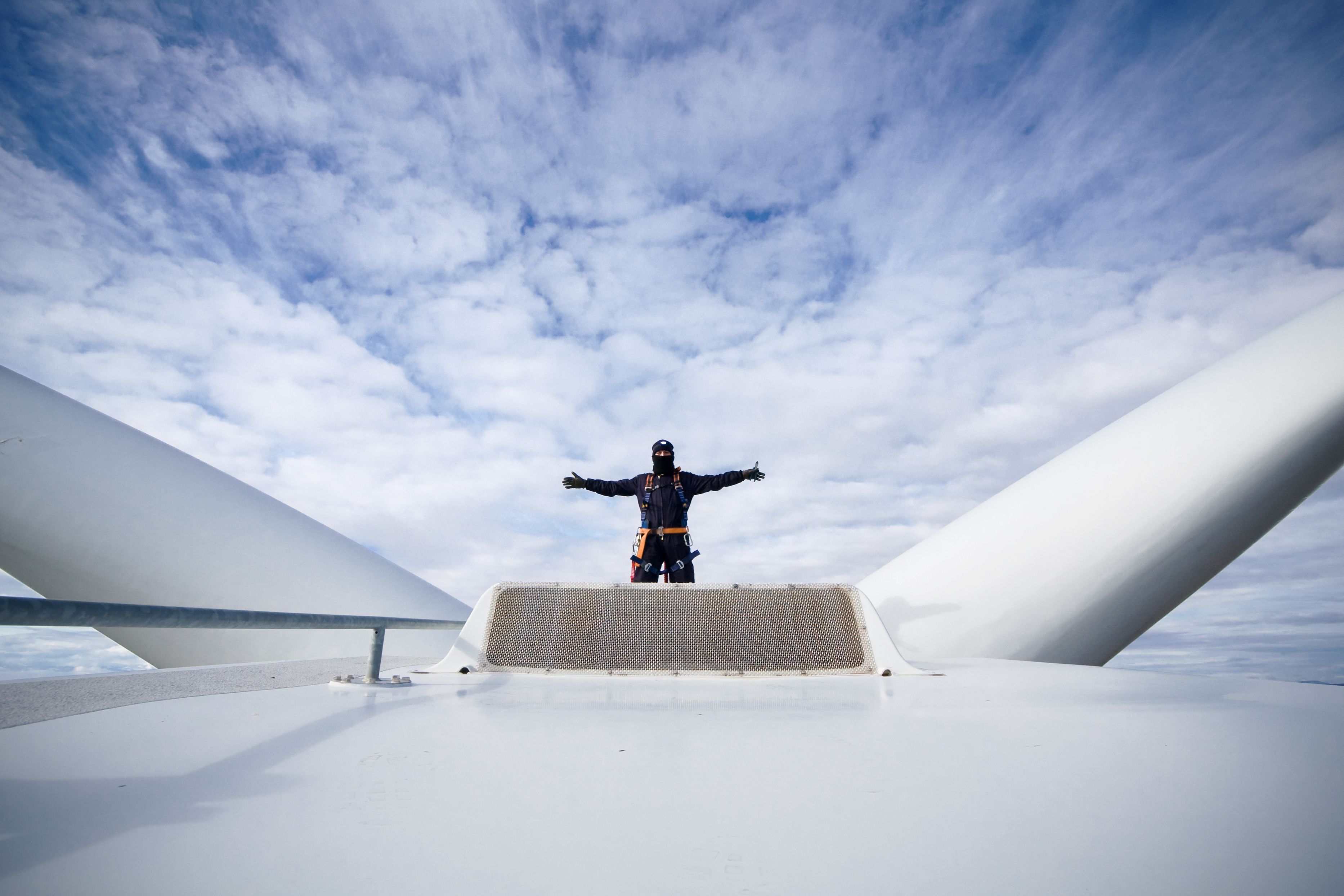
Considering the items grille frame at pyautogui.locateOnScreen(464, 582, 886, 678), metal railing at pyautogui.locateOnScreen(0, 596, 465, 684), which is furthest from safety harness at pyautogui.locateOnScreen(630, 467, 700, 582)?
metal railing at pyautogui.locateOnScreen(0, 596, 465, 684)

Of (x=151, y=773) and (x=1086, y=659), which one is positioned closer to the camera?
(x=151, y=773)

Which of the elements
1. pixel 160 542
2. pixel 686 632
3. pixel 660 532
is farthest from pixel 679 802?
pixel 160 542

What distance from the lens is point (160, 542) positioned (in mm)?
5676

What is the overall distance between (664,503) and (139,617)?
427 centimetres

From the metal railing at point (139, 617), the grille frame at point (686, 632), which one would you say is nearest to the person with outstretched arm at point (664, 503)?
the grille frame at point (686, 632)

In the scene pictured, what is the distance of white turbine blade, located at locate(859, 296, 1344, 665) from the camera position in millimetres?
5496

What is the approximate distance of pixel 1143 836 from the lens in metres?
0.83

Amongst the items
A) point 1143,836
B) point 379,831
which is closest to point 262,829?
point 379,831

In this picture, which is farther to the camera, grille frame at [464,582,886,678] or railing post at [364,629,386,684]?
grille frame at [464,582,886,678]

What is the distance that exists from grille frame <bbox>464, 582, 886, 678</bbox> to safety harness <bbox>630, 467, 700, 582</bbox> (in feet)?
5.79

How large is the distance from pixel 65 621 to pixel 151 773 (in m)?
0.34

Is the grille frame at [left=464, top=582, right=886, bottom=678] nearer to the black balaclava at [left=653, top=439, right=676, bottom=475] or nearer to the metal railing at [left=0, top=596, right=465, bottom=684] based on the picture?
the metal railing at [left=0, top=596, right=465, bottom=684]

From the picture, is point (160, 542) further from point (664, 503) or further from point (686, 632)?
point (686, 632)

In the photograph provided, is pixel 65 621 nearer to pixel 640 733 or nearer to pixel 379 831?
pixel 379 831
